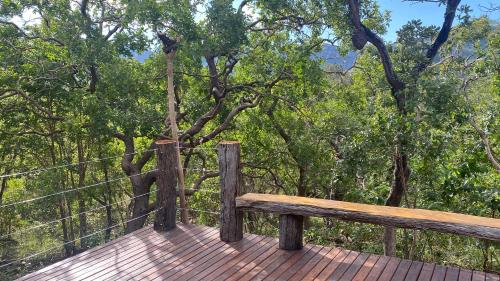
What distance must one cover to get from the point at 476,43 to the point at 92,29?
597 cm

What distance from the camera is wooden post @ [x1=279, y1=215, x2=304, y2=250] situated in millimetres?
3271

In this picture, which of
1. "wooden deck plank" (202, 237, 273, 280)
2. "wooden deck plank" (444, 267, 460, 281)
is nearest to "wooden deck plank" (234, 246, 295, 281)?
"wooden deck plank" (202, 237, 273, 280)

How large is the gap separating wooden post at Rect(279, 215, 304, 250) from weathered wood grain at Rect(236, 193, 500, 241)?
14 cm

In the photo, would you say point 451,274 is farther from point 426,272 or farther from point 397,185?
point 397,185

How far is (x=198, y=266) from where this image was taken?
2.98 meters

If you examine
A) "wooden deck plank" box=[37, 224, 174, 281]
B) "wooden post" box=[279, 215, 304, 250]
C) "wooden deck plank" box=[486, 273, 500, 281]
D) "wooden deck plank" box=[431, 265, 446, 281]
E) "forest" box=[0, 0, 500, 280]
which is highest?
"forest" box=[0, 0, 500, 280]

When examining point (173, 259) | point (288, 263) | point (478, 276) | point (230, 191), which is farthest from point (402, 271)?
point (173, 259)

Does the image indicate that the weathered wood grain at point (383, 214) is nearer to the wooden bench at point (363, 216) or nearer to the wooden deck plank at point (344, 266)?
the wooden bench at point (363, 216)

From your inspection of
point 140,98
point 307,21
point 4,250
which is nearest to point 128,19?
point 140,98

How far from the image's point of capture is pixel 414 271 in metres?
2.82

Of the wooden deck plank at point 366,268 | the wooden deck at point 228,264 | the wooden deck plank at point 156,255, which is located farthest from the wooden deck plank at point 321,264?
the wooden deck plank at point 156,255

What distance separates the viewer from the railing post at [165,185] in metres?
3.77

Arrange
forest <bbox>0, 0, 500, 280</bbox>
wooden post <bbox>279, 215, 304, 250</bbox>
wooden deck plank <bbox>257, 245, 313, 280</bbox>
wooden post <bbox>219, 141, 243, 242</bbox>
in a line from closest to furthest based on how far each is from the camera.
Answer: wooden deck plank <bbox>257, 245, 313, 280</bbox>
wooden post <bbox>279, 215, 304, 250</bbox>
wooden post <bbox>219, 141, 243, 242</bbox>
forest <bbox>0, 0, 500, 280</bbox>

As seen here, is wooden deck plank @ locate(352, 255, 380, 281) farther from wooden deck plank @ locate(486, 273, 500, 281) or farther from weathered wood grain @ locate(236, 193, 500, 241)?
wooden deck plank @ locate(486, 273, 500, 281)
